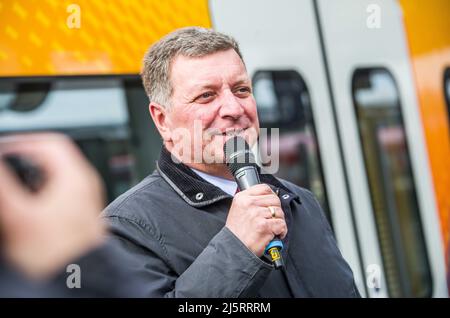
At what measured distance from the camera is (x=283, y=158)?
268 cm

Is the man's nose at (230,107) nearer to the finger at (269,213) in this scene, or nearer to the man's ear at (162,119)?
the man's ear at (162,119)

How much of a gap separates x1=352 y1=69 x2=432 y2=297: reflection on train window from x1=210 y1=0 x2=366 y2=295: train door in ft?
0.70

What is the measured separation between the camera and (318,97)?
2.81m

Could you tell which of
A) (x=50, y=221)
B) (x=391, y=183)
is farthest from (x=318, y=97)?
(x=50, y=221)

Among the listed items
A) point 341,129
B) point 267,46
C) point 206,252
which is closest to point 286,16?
point 267,46

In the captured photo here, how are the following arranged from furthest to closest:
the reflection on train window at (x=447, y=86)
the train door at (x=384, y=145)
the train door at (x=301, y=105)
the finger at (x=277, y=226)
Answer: the reflection on train window at (x=447, y=86), the train door at (x=384, y=145), the train door at (x=301, y=105), the finger at (x=277, y=226)

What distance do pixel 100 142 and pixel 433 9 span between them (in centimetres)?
192

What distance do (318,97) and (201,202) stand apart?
1249 mm

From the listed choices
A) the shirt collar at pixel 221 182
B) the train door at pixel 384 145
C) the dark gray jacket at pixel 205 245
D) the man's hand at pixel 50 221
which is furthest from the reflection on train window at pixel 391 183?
the man's hand at pixel 50 221

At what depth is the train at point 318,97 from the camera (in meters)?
2.11

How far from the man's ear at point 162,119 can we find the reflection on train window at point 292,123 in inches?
35.2

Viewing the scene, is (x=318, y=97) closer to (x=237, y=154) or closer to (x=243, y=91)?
(x=243, y=91)

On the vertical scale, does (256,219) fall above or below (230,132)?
below
